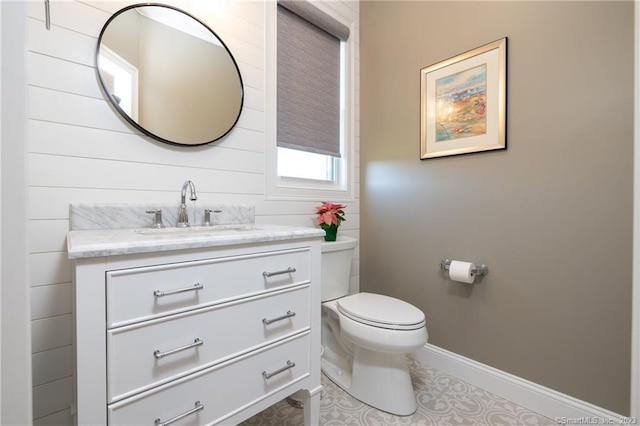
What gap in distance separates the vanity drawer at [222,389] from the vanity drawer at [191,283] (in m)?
0.22

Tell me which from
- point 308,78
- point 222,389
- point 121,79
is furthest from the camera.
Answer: point 308,78

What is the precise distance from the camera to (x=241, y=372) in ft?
3.18

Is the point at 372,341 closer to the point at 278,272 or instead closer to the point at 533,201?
the point at 278,272

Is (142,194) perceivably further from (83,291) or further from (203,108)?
(83,291)

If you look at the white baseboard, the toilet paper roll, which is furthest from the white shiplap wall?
the white baseboard

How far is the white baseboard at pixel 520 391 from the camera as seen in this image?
1.25m

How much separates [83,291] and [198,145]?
0.92m

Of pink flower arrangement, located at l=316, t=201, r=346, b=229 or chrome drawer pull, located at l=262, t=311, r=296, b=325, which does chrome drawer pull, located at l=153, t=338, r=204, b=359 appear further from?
pink flower arrangement, located at l=316, t=201, r=346, b=229

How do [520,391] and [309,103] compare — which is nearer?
[520,391]

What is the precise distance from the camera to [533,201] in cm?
140

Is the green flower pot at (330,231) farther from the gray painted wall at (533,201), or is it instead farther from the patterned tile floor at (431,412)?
the patterned tile floor at (431,412)

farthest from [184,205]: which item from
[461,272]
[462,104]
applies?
[462,104]

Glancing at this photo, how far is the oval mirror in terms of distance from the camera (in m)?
1.23

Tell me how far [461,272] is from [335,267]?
694mm
